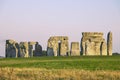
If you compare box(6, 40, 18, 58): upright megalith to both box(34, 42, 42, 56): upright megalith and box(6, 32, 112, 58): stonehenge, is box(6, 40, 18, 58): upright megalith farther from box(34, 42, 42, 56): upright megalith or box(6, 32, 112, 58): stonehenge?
box(34, 42, 42, 56): upright megalith

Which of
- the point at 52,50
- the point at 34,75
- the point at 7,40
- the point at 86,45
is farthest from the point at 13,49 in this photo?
the point at 34,75

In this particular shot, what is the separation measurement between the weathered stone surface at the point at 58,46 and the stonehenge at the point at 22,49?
14.0 feet

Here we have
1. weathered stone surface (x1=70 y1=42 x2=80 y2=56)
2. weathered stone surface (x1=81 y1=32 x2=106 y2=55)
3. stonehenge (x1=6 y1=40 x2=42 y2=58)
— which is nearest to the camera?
weathered stone surface (x1=81 y1=32 x2=106 y2=55)

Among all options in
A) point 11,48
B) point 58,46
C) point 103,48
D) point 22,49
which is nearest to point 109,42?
point 103,48

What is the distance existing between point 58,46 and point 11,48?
8907 mm

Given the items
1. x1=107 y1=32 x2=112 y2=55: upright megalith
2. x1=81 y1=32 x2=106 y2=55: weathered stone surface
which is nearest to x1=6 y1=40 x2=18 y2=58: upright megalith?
x1=81 y1=32 x2=106 y2=55: weathered stone surface

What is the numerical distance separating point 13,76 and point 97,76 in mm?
4773

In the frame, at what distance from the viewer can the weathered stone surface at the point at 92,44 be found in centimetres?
6812

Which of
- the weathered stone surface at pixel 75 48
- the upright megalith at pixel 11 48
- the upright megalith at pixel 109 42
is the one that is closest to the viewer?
the upright megalith at pixel 109 42

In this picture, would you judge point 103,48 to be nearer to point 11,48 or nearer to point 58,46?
point 58,46

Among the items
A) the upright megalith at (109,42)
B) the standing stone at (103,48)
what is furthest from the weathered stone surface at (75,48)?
the upright megalith at (109,42)

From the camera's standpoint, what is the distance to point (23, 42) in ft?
246

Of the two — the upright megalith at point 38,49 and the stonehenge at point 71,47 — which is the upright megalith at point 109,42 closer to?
the stonehenge at point 71,47

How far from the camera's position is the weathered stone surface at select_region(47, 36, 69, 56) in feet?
231
